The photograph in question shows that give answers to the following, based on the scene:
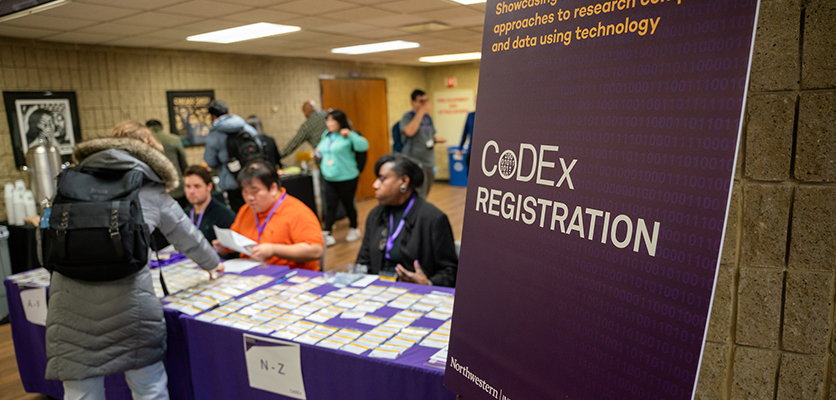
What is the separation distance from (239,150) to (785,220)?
15.6 ft

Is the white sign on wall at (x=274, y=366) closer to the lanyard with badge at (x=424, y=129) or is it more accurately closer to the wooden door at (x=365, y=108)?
the lanyard with badge at (x=424, y=129)

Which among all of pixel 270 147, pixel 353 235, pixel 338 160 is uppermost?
pixel 270 147

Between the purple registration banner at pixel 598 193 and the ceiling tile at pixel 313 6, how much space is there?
111 inches

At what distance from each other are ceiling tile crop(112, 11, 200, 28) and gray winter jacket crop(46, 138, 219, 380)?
7.35 feet

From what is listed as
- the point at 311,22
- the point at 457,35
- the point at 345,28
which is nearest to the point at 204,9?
the point at 311,22

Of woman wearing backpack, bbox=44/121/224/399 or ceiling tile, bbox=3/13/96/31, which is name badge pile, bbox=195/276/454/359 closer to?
woman wearing backpack, bbox=44/121/224/399

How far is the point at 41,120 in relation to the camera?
4.81 meters

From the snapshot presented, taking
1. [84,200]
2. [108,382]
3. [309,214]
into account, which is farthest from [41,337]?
[309,214]

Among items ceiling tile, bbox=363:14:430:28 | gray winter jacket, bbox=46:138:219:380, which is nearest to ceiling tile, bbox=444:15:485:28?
ceiling tile, bbox=363:14:430:28

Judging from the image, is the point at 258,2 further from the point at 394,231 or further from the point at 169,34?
the point at 394,231

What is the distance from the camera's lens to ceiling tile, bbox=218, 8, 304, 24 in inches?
151

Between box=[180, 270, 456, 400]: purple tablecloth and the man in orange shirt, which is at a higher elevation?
the man in orange shirt

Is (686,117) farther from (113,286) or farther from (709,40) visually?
(113,286)

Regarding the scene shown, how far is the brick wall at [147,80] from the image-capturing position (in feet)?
15.4
